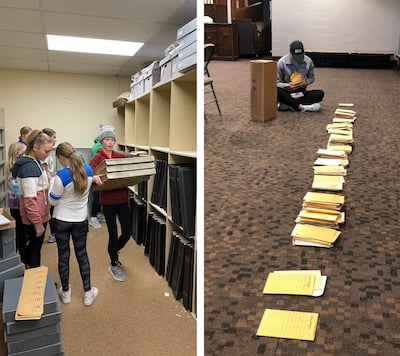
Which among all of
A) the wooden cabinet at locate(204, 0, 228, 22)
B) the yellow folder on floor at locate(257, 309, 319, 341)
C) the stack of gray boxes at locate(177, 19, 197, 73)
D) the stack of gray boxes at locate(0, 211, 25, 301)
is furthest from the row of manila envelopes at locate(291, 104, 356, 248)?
the wooden cabinet at locate(204, 0, 228, 22)

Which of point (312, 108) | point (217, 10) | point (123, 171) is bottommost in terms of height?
point (123, 171)

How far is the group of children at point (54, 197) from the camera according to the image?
66.7 inches

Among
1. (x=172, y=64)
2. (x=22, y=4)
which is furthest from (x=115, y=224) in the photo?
(x=22, y=4)

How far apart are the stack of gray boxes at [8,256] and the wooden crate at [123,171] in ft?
1.44

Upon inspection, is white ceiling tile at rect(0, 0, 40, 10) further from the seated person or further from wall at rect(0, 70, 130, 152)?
Result: the seated person

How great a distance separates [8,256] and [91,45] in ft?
3.62

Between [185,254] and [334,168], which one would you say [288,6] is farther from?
[185,254]

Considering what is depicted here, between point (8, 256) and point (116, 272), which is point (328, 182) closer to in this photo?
point (116, 272)

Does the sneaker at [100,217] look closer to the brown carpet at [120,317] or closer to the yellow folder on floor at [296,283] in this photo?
the brown carpet at [120,317]

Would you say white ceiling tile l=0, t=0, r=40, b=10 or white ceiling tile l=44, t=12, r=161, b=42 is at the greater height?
white ceiling tile l=0, t=0, r=40, b=10

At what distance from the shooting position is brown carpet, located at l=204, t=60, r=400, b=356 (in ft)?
4.31

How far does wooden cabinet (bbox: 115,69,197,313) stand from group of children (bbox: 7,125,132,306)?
30 centimetres

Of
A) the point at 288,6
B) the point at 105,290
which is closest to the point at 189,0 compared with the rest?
the point at 105,290

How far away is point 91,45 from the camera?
220cm
